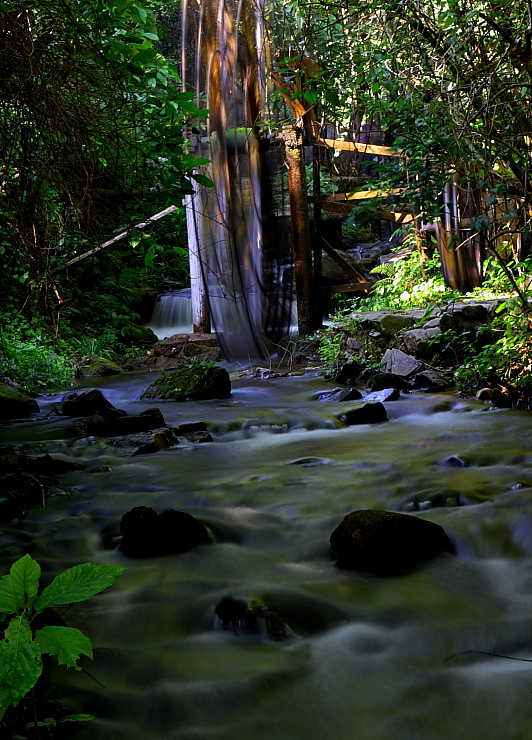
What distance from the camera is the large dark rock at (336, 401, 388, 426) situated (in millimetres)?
6805

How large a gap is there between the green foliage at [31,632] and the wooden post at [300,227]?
10.7 m

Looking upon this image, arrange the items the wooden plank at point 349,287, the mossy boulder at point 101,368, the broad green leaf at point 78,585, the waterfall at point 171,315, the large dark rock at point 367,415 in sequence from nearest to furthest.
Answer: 1. the broad green leaf at point 78,585
2. the large dark rock at point 367,415
3. the mossy boulder at point 101,368
4. the wooden plank at point 349,287
5. the waterfall at point 171,315

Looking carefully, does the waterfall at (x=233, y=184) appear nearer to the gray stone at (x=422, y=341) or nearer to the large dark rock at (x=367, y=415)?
the gray stone at (x=422, y=341)

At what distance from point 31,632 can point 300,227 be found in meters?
10.9

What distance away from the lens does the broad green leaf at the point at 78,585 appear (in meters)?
1.60

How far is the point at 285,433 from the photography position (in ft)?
22.1

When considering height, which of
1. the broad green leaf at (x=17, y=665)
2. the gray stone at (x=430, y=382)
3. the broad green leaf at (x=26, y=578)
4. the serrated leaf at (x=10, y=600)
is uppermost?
the broad green leaf at (x=26, y=578)

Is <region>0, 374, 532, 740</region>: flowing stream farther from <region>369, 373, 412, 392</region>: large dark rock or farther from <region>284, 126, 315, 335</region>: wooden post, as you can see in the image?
<region>284, 126, 315, 335</region>: wooden post

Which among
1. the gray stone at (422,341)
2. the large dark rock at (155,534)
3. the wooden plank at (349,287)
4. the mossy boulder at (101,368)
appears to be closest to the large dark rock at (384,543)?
the large dark rock at (155,534)

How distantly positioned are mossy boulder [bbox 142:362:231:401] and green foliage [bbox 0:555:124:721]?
6.99 m

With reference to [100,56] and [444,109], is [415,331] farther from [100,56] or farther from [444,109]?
[100,56]

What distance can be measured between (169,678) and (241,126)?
33.8ft

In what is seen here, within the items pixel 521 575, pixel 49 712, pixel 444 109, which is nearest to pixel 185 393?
pixel 444 109

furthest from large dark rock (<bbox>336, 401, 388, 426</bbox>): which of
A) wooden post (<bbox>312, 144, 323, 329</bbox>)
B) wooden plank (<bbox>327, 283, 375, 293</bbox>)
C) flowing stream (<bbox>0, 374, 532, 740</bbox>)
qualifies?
wooden plank (<bbox>327, 283, 375, 293</bbox>)
